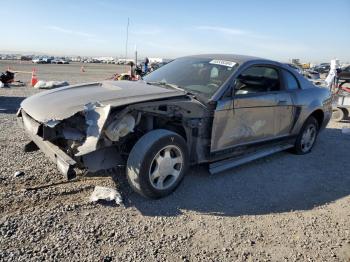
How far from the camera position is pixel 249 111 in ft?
14.8

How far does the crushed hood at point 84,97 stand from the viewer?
Answer: 11.5 ft

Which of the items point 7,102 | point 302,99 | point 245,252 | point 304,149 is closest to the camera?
point 245,252

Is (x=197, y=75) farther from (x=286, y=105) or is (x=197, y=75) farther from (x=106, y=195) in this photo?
(x=106, y=195)

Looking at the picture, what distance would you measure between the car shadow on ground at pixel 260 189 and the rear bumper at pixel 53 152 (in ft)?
2.60

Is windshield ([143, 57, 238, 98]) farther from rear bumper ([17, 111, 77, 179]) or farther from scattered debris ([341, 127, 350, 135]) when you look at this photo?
scattered debris ([341, 127, 350, 135])

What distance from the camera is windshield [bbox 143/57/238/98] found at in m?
4.36

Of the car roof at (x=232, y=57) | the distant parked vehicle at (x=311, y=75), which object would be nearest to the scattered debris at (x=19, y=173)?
the car roof at (x=232, y=57)

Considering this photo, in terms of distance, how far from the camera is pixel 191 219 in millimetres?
3480

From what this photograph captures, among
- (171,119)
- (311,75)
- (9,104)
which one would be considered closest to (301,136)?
(171,119)

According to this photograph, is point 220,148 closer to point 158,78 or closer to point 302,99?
point 158,78

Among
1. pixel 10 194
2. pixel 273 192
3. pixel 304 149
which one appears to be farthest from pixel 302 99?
pixel 10 194

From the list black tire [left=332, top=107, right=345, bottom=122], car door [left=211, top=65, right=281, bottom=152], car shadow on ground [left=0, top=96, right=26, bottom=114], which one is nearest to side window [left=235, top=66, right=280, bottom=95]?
car door [left=211, top=65, right=281, bottom=152]

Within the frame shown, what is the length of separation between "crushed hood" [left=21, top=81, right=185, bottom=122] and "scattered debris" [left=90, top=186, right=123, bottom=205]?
95 centimetres

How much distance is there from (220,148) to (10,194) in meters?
2.52
